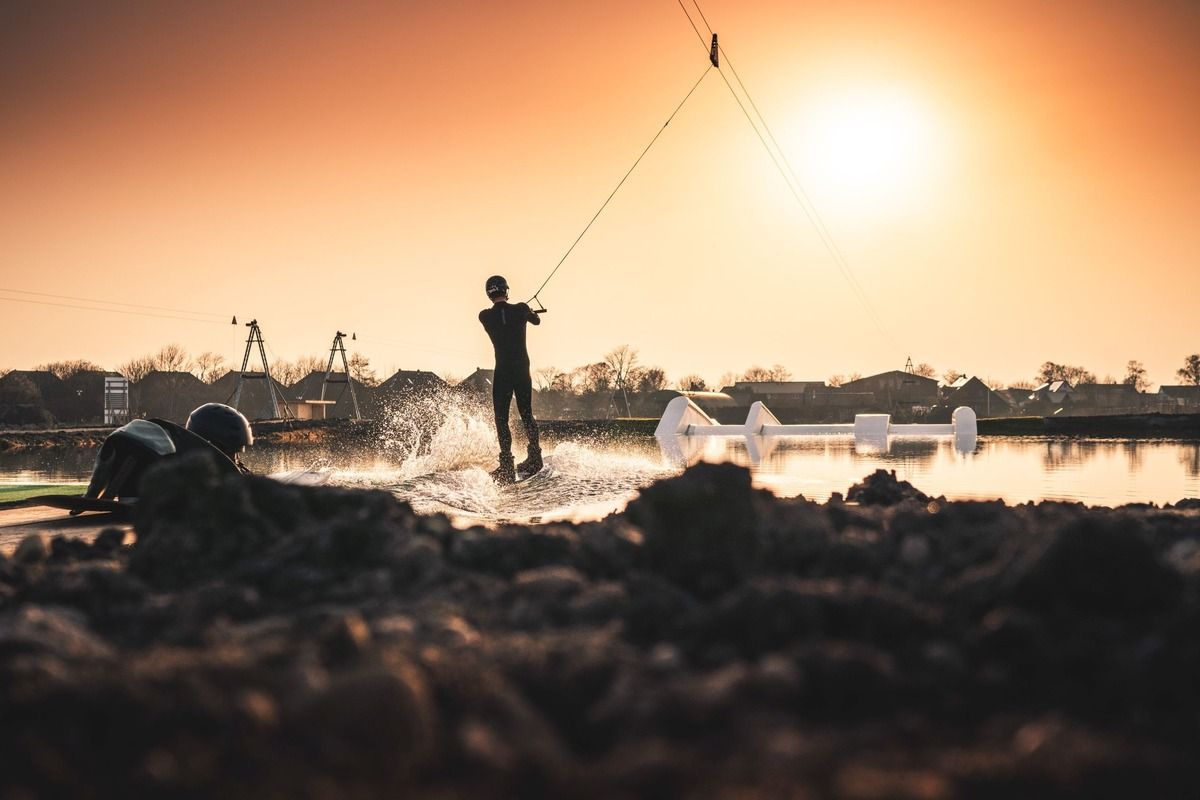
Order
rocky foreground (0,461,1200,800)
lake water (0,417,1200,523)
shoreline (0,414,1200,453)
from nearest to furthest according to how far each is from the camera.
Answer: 1. rocky foreground (0,461,1200,800)
2. lake water (0,417,1200,523)
3. shoreline (0,414,1200,453)

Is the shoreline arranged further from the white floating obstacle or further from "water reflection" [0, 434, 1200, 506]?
"water reflection" [0, 434, 1200, 506]

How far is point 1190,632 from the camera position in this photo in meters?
3.00

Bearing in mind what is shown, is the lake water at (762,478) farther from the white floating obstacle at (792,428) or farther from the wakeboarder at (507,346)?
the white floating obstacle at (792,428)

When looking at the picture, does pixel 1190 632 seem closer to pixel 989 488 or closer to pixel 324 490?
pixel 324 490

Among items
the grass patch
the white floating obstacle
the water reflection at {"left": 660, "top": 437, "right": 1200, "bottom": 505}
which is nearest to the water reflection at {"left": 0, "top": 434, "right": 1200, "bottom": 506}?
the water reflection at {"left": 660, "top": 437, "right": 1200, "bottom": 505}

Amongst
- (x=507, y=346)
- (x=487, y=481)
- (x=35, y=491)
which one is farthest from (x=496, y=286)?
(x=35, y=491)

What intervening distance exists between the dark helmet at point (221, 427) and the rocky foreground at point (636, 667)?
5.94m

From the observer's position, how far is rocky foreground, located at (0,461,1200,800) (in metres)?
2.14

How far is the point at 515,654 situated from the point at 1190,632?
1997 mm

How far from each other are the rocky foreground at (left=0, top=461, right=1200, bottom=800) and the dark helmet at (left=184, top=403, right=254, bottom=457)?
19.5 ft

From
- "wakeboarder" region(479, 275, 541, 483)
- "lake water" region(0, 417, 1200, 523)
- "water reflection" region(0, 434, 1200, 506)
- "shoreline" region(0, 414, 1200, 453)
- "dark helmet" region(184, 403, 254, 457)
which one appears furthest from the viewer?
"shoreline" region(0, 414, 1200, 453)

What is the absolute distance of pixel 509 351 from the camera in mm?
15125

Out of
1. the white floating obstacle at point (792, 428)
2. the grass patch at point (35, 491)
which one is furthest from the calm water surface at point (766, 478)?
the white floating obstacle at point (792, 428)

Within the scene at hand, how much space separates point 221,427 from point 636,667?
352 inches
